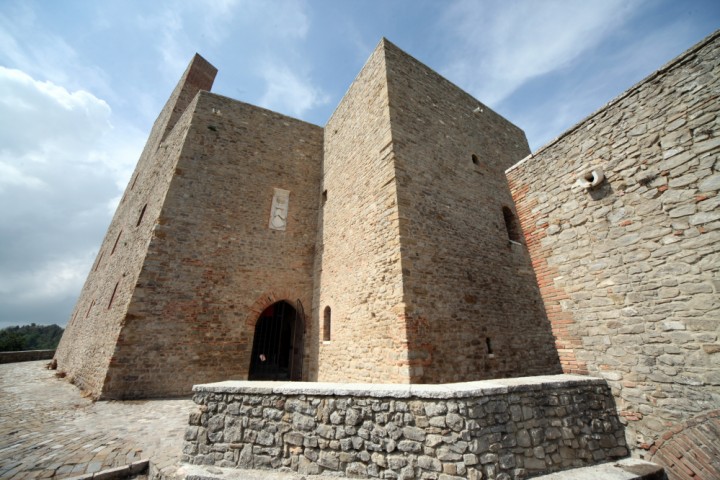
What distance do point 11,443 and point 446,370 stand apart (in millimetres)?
6905

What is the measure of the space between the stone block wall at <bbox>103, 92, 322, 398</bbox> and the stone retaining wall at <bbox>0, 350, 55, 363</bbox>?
53.3ft

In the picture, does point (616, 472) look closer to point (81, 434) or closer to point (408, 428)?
point (408, 428)

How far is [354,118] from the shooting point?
8977mm

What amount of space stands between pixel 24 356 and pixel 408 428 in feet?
82.0

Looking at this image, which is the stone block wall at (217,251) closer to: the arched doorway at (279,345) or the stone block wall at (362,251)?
the arched doorway at (279,345)

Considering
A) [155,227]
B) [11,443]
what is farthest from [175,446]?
[155,227]

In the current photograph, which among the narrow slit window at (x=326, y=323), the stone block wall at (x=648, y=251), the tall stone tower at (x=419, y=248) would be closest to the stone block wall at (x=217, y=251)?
the narrow slit window at (x=326, y=323)

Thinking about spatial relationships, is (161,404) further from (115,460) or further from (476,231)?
(476,231)

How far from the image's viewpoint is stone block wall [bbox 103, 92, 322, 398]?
7.03m

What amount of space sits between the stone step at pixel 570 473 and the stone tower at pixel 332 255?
2267mm

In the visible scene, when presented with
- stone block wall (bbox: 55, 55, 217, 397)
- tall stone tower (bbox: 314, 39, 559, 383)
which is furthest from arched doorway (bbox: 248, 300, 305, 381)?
stone block wall (bbox: 55, 55, 217, 397)

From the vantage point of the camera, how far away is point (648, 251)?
355cm

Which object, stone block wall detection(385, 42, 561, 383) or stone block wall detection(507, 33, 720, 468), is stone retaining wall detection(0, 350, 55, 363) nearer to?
stone block wall detection(385, 42, 561, 383)

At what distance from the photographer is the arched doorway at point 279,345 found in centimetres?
886
